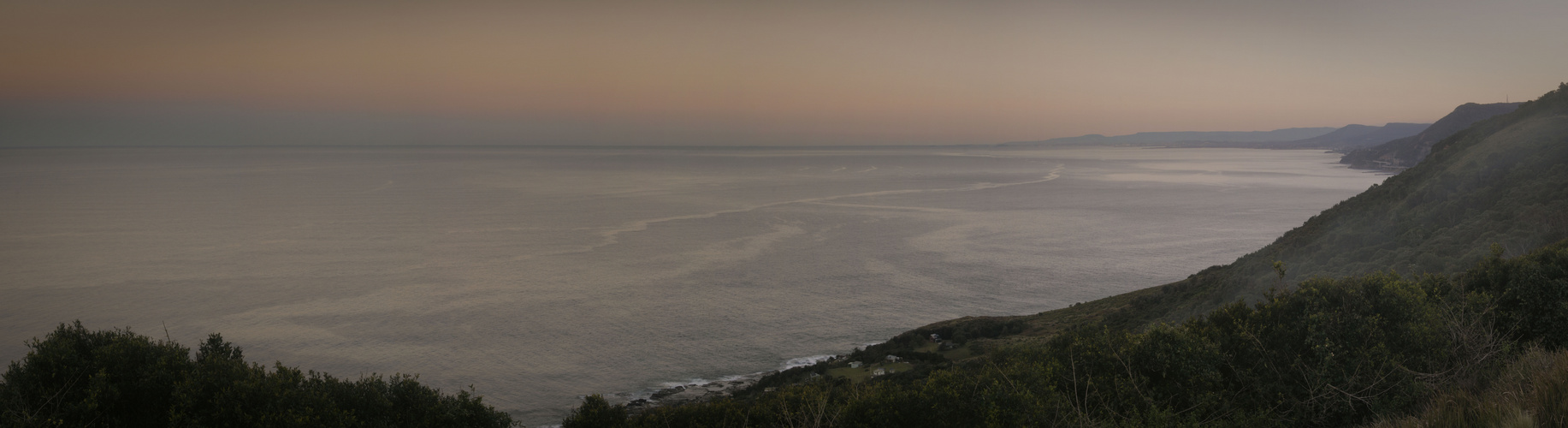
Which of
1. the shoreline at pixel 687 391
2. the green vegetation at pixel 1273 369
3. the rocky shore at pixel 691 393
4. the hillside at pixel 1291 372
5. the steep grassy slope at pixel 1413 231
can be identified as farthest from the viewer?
the shoreline at pixel 687 391

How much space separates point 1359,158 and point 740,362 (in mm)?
205388

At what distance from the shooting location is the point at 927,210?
85.5 meters

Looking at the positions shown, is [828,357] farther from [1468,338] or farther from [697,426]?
[1468,338]

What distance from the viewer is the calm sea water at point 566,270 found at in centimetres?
3177

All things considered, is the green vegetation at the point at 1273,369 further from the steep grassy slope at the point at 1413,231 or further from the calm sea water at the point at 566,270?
the calm sea water at the point at 566,270

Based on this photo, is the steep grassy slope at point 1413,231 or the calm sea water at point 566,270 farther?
the calm sea water at point 566,270

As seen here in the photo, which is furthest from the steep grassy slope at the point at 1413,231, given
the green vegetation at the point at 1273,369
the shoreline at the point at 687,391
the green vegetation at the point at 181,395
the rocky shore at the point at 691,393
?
the green vegetation at the point at 181,395

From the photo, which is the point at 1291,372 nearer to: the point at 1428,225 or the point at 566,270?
the point at 1428,225

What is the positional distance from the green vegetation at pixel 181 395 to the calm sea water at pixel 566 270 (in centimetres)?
1255

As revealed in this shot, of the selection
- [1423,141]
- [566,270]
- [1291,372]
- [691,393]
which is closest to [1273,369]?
[1291,372]

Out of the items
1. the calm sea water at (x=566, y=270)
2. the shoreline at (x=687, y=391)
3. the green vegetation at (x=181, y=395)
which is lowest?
the shoreline at (x=687, y=391)

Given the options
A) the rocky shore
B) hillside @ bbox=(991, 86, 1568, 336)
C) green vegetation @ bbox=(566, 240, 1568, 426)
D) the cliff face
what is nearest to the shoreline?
the rocky shore

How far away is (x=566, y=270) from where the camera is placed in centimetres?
4784

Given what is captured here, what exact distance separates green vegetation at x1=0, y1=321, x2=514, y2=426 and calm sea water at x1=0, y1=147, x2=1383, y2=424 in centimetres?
1255
